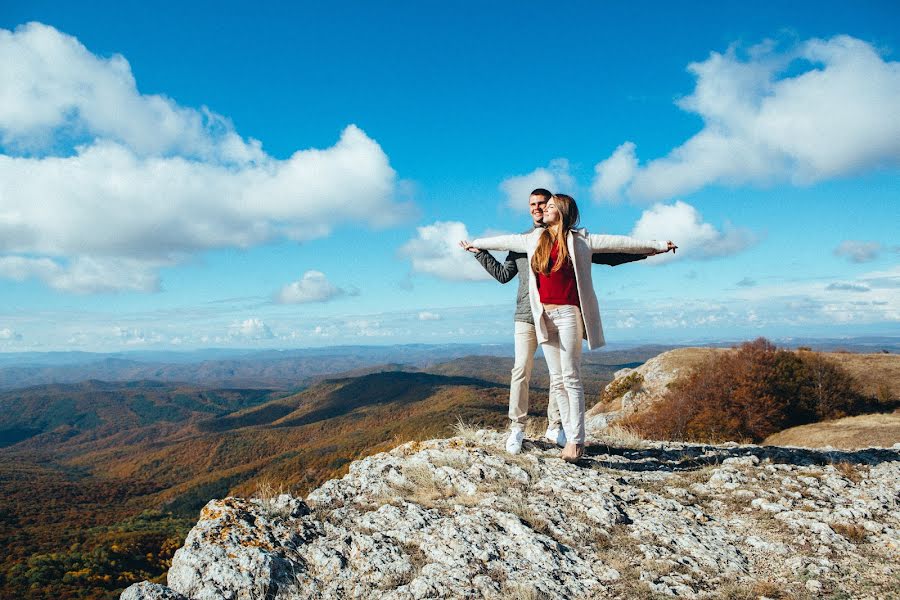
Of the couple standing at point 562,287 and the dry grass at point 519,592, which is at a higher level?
the couple standing at point 562,287

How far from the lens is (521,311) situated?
682cm

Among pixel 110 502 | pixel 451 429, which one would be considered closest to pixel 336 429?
pixel 110 502

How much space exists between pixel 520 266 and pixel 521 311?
649mm

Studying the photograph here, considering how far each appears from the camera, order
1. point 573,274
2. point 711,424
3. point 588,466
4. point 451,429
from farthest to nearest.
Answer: point 711,424
point 451,429
point 588,466
point 573,274

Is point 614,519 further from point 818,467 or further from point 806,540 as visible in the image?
point 818,467

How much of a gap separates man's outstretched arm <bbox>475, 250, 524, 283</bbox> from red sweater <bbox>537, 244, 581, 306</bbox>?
79 centimetres

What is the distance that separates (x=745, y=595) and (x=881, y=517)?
2798 millimetres

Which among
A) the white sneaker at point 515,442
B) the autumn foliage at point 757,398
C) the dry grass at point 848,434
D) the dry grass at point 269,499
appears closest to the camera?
the dry grass at point 269,499

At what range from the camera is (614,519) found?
5.16 m

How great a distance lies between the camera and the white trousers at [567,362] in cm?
632

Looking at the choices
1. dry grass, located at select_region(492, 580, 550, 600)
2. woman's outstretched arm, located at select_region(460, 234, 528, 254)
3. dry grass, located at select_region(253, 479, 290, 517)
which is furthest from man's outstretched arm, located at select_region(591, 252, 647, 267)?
dry grass, located at select_region(253, 479, 290, 517)

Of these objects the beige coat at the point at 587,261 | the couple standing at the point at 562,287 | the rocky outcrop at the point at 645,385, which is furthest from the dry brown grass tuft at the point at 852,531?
the rocky outcrop at the point at 645,385

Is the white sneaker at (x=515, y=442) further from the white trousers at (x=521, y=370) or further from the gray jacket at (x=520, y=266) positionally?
the gray jacket at (x=520, y=266)

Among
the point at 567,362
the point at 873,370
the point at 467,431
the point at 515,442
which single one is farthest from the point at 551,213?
the point at 873,370
